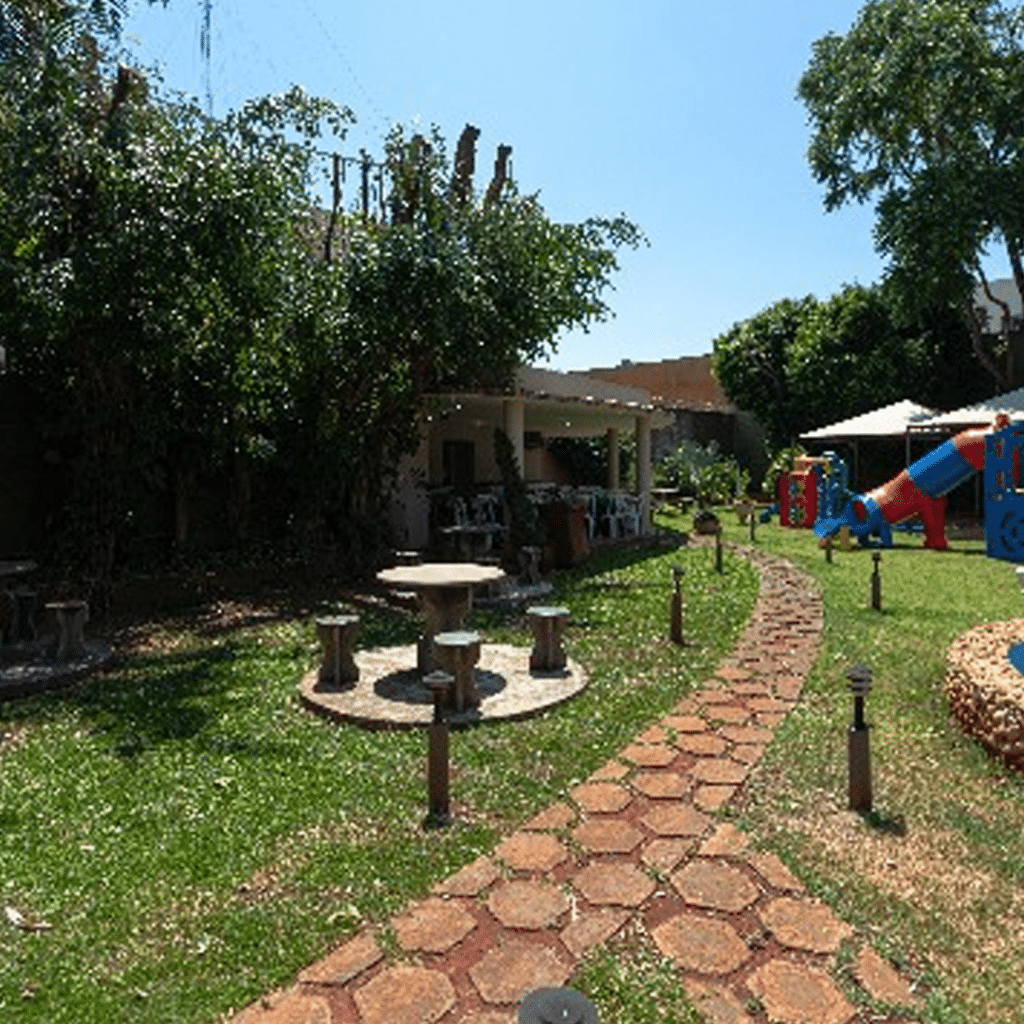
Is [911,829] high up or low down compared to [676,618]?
down

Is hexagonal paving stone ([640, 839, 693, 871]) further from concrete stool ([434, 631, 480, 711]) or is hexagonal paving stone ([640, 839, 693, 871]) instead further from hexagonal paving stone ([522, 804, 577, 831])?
concrete stool ([434, 631, 480, 711])

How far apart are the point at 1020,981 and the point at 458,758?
3.02m

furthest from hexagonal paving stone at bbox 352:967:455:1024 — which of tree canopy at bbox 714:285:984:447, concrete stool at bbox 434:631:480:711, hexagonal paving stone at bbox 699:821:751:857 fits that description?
tree canopy at bbox 714:285:984:447

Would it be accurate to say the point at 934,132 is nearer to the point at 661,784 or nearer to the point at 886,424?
the point at 886,424

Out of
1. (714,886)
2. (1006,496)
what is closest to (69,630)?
(714,886)

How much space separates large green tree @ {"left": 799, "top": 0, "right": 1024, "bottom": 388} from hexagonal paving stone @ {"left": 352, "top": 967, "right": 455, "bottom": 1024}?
20666mm

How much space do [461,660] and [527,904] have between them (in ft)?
8.09

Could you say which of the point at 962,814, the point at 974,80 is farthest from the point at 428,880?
the point at 974,80

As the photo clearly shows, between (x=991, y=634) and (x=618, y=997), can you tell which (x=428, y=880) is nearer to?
(x=618, y=997)

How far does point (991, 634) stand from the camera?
276 inches

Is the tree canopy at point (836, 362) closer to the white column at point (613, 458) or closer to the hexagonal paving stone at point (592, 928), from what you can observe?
the white column at point (613, 458)

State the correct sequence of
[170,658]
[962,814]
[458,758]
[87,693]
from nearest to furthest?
1. [962,814]
2. [458,758]
3. [87,693]
4. [170,658]

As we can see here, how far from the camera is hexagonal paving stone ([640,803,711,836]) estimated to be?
13.8 feet

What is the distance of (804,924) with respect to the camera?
3.40 m
